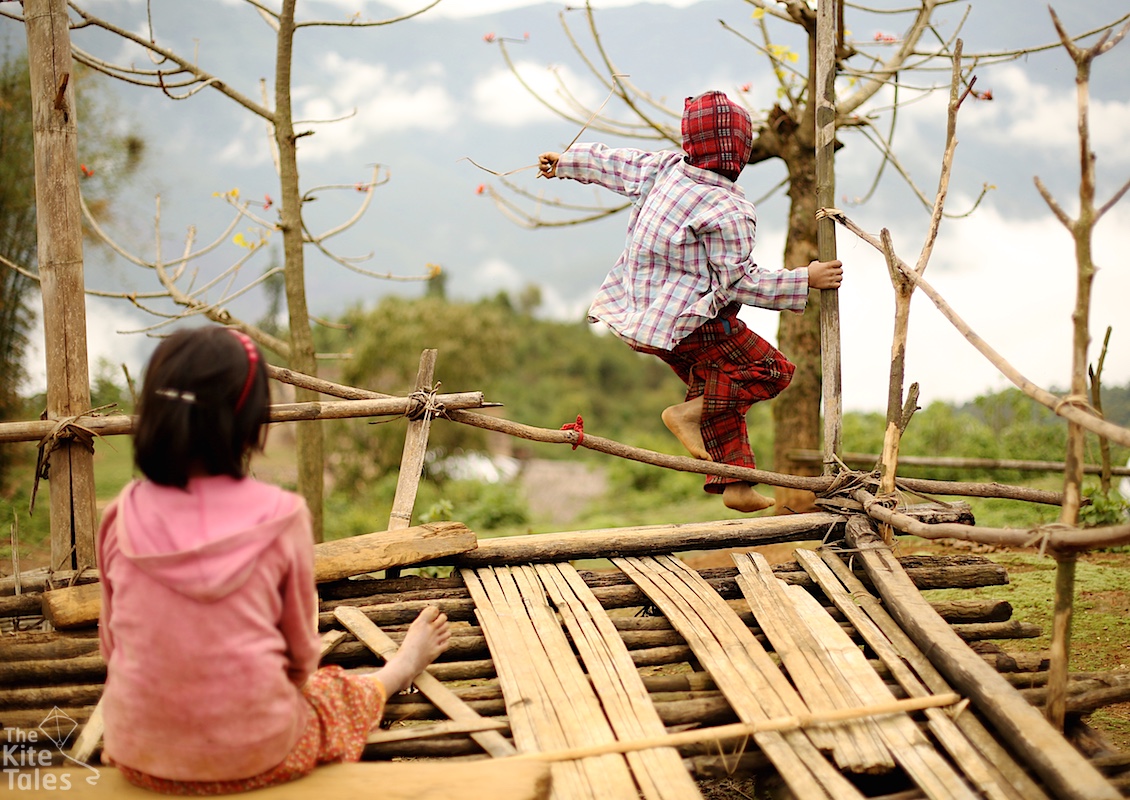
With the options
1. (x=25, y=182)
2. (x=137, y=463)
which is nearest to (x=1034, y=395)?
(x=137, y=463)

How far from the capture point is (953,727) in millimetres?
2217

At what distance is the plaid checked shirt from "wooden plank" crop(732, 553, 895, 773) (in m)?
0.93

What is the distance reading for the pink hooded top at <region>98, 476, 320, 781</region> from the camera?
167cm

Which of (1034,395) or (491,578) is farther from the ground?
(1034,395)

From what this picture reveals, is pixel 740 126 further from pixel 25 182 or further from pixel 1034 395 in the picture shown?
pixel 25 182

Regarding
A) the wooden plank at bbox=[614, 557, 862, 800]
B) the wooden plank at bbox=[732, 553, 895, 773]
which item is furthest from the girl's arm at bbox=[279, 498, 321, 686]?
the wooden plank at bbox=[732, 553, 895, 773]

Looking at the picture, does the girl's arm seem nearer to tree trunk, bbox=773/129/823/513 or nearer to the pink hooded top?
the pink hooded top

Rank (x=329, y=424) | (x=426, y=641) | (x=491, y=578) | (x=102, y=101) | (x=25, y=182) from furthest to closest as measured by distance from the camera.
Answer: (x=329, y=424) → (x=102, y=101) → (x=25, y=182) → (x=491, y=578) → (x=426, y=641)

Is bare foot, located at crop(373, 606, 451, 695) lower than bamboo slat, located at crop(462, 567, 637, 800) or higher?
higher

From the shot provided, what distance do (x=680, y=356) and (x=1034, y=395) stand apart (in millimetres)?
1525

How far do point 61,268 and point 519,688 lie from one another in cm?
226

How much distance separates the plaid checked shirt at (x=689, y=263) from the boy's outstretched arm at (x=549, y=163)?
374 mm

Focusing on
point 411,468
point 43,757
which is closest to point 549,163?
point 411,468

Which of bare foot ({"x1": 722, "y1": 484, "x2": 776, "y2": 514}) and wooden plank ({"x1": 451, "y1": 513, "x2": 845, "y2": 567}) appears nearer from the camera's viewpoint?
wooden plank ({"x1": 451, "y1": 513, "x2": 845, "y2": 567})
